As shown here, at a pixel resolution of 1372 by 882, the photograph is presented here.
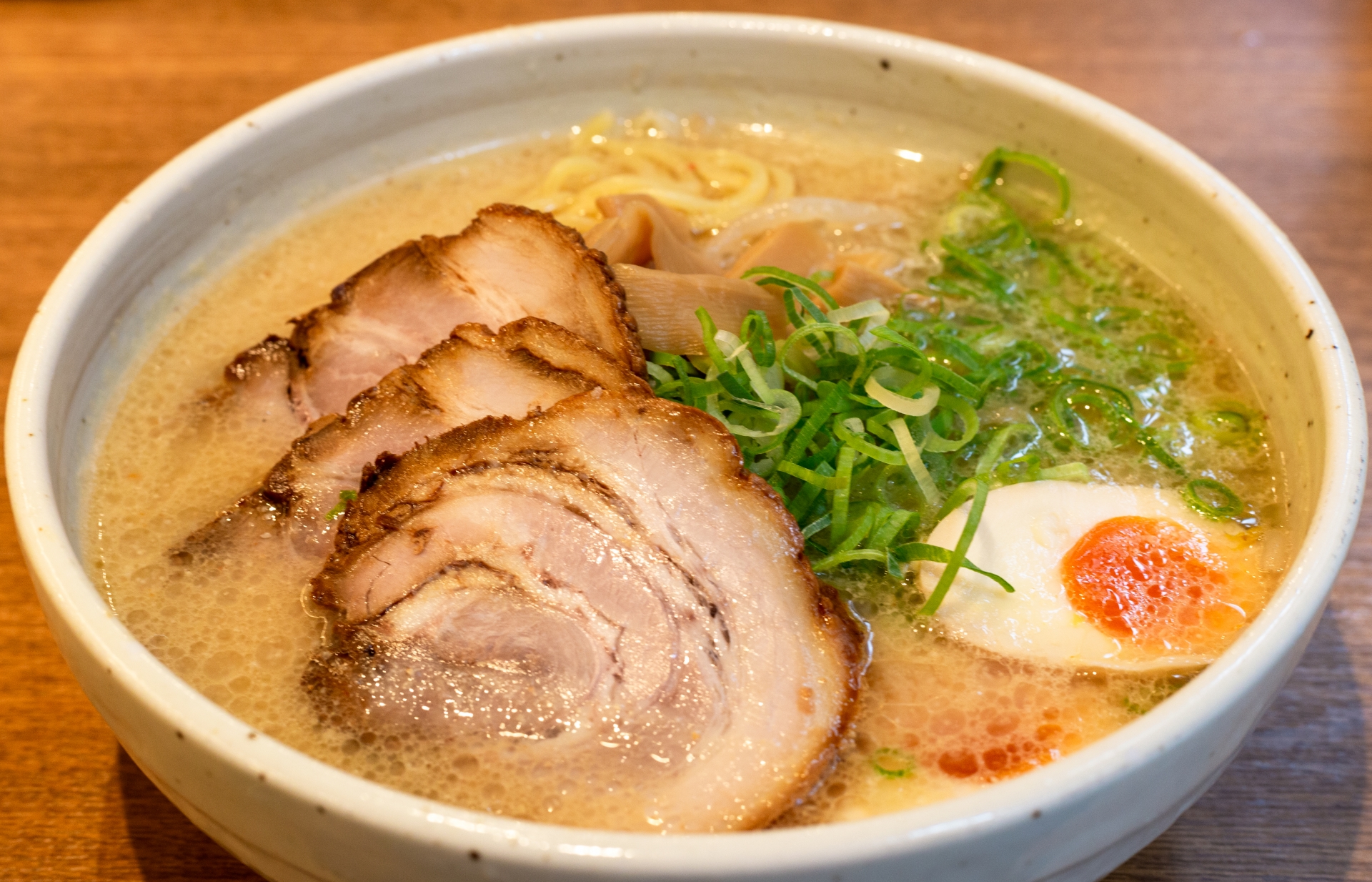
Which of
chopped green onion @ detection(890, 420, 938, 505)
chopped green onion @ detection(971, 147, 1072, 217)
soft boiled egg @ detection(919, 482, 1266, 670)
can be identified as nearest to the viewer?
soft boiled egg @ detection(919, 482, 1266, 670)

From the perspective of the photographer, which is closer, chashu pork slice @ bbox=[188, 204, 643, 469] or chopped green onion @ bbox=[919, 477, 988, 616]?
chopped green onion @ bbox=[919, 477, 988, 616]

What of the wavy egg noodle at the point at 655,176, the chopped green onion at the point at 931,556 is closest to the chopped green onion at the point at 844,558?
the chopped green onion at the point at 931,556

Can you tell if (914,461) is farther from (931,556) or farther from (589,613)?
(589,613)

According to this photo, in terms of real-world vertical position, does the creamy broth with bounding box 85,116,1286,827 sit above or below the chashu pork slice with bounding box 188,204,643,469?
below

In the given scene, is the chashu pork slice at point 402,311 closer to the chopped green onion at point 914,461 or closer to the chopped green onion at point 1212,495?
the chopped green onion at point 914,461

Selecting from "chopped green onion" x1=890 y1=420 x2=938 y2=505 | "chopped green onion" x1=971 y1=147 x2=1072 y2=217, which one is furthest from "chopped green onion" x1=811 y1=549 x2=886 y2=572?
"chopped green onion" x1=971 y1=147 x2=1072 y2=217

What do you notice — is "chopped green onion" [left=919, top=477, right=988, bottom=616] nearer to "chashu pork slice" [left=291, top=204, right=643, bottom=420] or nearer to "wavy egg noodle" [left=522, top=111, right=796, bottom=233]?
"chashu pork slice" [left=291, top=204, right=643, bottom=420]

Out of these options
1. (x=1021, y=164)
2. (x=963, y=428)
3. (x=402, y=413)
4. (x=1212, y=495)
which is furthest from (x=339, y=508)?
(x=1021, y=164)
